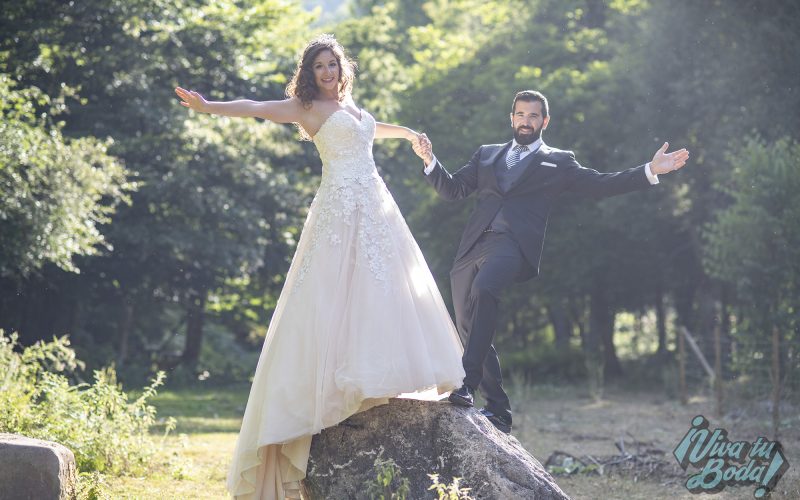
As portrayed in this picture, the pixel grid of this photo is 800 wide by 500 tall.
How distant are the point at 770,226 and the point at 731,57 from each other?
20.5ft

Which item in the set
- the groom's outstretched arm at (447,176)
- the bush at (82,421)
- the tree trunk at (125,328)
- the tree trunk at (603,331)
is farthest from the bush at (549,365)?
the groom's outstretched arm at (447,176)

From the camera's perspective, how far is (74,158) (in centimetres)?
1495

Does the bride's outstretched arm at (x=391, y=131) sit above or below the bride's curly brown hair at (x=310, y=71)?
below

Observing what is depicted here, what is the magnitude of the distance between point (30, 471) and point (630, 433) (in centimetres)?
898

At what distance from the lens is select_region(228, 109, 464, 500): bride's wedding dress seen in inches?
242

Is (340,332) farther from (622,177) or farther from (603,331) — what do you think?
(603,331)

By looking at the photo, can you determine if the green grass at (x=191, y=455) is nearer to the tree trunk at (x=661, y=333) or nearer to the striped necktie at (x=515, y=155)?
the striped necktie at (x=515, y=155)

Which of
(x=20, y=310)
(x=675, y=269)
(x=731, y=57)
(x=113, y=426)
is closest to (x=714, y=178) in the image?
(x=731, y=57)

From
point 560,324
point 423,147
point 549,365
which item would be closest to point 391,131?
point 423,147

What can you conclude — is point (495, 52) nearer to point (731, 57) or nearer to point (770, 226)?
point (731, 57)

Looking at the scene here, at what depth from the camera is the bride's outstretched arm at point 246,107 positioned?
644 cm

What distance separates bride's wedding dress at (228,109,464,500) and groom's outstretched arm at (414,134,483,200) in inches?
31.1

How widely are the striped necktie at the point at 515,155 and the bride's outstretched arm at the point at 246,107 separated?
1.66m

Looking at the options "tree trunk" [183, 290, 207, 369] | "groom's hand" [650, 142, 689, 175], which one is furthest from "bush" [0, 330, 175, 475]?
"tree trunk" [183, 290, 207, 369]
